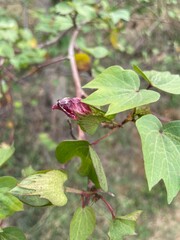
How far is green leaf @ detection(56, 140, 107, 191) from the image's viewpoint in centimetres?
92

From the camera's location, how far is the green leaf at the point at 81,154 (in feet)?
3.01

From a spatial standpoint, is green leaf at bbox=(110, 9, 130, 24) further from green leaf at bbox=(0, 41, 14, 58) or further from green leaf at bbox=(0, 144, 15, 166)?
green leaf at bbox=(0, 144, 15, 166)

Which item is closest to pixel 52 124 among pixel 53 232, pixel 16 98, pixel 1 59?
pixel 16 98

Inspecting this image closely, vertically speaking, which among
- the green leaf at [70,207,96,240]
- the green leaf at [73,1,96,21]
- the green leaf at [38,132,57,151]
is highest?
the green leaf at [73,1,96,21]

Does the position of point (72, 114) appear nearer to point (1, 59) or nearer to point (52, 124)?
point (1, 59)

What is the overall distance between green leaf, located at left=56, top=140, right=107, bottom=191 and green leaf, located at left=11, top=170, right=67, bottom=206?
10cm

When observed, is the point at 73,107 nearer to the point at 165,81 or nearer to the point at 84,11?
the point at 165,81

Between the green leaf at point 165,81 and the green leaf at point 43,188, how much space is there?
11.1 inches

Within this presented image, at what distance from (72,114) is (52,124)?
209 centimetres

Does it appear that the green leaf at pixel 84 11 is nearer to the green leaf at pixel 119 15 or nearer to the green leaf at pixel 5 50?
the green leaf at pixel 119 15

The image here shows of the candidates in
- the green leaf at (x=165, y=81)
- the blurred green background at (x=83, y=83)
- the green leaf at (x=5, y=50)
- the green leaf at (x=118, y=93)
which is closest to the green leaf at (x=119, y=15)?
the blurred green background at (x=83, y=83)

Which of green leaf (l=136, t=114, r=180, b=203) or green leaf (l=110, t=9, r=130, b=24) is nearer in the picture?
green leaf (l=136, t=114, r=180, b=203)

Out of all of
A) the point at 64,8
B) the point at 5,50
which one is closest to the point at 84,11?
the point at 64,8

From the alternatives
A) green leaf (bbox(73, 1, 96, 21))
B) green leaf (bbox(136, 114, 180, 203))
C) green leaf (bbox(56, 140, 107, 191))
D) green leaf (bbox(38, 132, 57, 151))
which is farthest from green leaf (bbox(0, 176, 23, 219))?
green leaf (bbox(38, 132, 57, 151))
